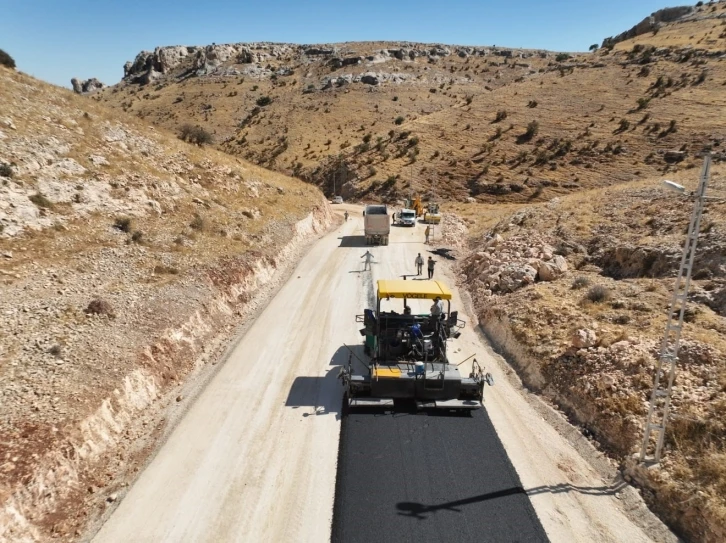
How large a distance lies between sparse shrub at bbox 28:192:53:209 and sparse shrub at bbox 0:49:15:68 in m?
16.3

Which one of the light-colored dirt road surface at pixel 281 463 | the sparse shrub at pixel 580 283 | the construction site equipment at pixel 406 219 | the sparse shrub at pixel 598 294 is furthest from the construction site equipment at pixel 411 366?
the construction site equipment at pixel 406 219

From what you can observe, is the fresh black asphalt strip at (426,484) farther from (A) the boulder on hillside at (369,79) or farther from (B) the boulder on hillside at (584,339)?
(A) the boulder on hillside at (369,79)

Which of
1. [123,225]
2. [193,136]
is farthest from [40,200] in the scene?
[193,136]

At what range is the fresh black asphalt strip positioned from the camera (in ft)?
24.1

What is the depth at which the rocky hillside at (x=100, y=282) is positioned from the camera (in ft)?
27.2

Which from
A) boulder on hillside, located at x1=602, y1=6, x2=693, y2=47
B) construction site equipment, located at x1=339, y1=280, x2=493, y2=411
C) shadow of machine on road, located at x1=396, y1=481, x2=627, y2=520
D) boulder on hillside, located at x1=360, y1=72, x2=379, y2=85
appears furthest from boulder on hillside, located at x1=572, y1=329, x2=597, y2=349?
boulder on hillside, located at x1=602, y1=6, x2=693, y2=47

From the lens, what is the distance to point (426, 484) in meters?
8.36

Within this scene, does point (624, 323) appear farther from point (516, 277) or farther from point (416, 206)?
point (416, 206)

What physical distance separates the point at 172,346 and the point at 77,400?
3731mm

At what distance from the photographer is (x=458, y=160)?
2002 inches

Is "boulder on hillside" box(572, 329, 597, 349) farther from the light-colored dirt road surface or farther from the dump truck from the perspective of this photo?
the dump truck

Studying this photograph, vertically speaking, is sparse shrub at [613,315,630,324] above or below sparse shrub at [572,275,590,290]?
below

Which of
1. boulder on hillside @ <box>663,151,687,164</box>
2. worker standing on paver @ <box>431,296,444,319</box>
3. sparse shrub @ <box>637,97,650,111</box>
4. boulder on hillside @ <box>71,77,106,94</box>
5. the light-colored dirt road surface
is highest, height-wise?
boulder on hillside @ <box>71,77,106,94</box>

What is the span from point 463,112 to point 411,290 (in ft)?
183
